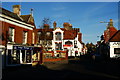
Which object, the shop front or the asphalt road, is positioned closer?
the asphalt road

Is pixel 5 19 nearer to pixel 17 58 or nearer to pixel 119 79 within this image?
pixel 17 58

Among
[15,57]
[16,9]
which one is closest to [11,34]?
[15,57]

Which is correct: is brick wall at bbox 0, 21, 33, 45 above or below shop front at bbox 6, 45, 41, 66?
above

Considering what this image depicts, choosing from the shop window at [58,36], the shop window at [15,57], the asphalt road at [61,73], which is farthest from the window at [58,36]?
the asphalt road at [61,73]

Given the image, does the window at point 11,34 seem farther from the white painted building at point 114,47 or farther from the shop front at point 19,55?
the white painted building at point 114,47

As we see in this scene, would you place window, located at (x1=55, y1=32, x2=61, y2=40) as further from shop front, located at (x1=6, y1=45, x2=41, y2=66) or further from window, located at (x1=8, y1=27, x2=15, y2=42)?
window, located at (x1=8, y1=27, x2=15, y2=42)

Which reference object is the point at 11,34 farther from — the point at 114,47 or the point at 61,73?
the point at 114,47

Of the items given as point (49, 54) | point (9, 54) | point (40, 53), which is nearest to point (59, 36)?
point (49, 54)

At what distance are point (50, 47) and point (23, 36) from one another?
94.0ft

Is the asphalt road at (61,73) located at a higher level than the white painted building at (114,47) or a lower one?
lower

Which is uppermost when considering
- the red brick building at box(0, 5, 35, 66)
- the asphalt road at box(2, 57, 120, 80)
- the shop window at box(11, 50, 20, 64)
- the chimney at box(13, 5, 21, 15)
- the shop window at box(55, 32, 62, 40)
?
the chimney at box(13, 5, 21, 15)

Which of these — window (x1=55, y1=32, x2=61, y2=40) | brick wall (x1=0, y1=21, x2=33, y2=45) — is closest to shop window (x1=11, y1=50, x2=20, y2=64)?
brick wall (x1=0, y1=21, x2=33, y2=45)

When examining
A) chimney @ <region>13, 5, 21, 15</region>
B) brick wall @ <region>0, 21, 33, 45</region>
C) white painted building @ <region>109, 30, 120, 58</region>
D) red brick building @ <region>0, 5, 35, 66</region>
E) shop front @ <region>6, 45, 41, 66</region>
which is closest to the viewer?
red brick building @ <region>0, 5, 35, 66</region>

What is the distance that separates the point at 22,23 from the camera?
2720 centimetres
